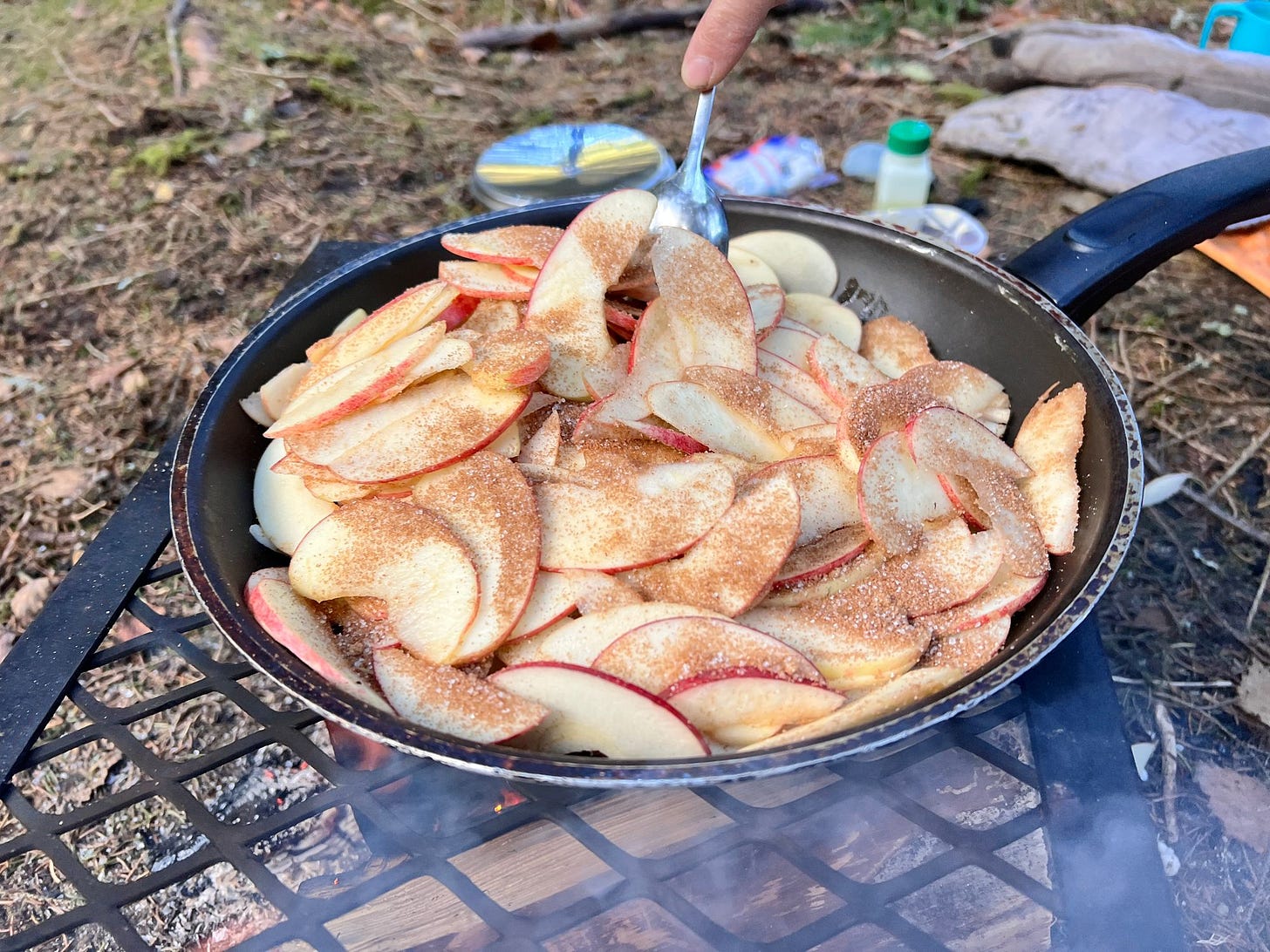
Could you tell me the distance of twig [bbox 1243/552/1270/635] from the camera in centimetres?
195

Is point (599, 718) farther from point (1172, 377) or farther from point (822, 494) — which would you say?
point (1172, 377)

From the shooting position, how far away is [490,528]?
116cm

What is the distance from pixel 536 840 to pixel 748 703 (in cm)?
51

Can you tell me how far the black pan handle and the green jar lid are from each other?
153cm

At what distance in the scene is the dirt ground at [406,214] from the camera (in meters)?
1.93

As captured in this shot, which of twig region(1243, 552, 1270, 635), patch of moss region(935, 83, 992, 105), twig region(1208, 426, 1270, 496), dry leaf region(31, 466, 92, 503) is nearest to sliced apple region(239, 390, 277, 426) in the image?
dry leaf region(31, 466, 92, 503)

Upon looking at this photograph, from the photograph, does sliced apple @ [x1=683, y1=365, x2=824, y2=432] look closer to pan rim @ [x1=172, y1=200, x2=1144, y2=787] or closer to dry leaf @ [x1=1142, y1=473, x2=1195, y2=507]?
pan rim @ [x1=172, y1=200, x2=1144, y2=787]

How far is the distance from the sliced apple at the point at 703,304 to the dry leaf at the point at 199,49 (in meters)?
3.27

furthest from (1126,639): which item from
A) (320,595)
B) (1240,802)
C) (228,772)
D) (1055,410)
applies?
(228,772)

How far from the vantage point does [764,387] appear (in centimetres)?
138

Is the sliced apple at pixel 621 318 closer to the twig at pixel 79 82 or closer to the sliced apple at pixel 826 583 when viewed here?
the sliced apple at pixel 826 583

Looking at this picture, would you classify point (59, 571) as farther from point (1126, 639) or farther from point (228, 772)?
point (1126, 639)

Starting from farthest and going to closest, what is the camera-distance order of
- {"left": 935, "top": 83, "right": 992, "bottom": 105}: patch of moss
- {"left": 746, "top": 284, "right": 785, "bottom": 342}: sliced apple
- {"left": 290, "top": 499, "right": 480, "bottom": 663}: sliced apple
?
{"left": 935, "top": 83, "right": 992, "bottom": 105}: patch of moss
{"left": 746, "top": 284, "right": 785, "bottom": 342}: sliced apple
{"left": 290, "top": 499, "right": 480, "bottom": 663}: sliced apple

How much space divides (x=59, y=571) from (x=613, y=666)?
66.1 inches
